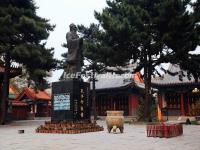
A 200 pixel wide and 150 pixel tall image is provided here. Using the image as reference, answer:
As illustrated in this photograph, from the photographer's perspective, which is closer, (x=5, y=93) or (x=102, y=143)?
(x=102, y=143)

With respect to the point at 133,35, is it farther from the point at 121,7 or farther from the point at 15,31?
the point at 15,31

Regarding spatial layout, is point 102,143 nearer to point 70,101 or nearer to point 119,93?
point 70,101

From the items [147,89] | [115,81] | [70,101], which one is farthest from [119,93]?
[70,101]

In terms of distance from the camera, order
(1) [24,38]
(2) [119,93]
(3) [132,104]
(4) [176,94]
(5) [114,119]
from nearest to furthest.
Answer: (5) [114,119] → (1) [24,38] → (4) [176,94] → (3) [132,104] → (2) [119,93]

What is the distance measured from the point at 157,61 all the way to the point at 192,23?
10.7ft

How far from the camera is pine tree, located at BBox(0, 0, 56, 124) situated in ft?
69.1

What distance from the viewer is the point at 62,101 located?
1467cm

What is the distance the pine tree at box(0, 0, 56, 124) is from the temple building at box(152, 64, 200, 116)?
12689mm

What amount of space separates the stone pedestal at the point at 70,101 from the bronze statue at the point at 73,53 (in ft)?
2.83

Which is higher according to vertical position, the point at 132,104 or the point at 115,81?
the point at 115,81

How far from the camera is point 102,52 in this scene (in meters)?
21.5

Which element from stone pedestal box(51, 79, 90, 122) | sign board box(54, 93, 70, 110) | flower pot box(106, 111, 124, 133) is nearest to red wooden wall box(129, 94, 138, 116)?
stone pedestal box(51, 79, 90, 122)

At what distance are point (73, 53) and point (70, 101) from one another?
248cm

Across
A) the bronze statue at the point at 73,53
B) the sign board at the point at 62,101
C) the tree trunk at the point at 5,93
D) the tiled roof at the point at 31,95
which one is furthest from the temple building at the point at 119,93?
the sign board at the point at 62,101
